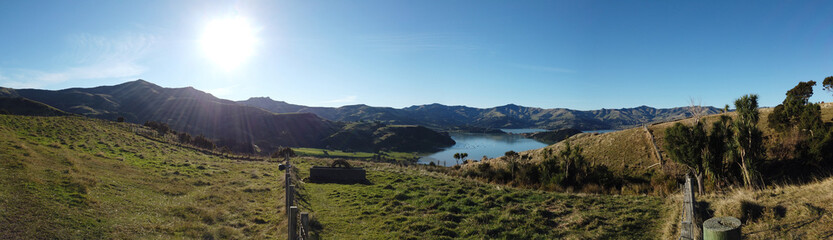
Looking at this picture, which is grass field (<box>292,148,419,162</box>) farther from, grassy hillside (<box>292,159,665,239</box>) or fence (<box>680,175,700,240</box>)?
fence (<box>680,175,700,240</box>)

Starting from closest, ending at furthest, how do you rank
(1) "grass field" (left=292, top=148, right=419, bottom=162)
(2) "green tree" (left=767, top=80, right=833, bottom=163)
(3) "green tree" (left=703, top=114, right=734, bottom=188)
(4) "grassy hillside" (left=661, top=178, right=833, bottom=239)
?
(4) "grassy hillside" (left=661, top=178, right=833, bottom=239)
(3) "green tree" (left=703, top=114, right=734, bottom=188)
(2) "green tree" (left=767, top=80, right=833, bottom=163)
(1) "grass field" (left=292, top=148, right=419, bottom=162)

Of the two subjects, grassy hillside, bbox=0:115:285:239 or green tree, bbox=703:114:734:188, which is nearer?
grassy hillside, bbox=0:115:285:239

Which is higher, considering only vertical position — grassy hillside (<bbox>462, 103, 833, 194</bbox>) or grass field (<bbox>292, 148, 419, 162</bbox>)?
grassy hillside (<bbox>462, 103, 833, 194</bbox>)

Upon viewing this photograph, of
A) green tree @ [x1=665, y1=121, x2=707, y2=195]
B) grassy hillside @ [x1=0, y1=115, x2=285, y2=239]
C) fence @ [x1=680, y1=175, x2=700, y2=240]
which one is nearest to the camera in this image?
fence @ [x1=680, y1=175, x2=700, y2=240]

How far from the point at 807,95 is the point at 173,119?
23744 centimetres

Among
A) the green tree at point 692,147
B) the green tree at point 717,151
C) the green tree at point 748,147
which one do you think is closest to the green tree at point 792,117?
the green tree at point 717,151

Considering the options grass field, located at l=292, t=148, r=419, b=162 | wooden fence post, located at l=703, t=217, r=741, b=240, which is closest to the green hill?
wooden fence post, located at l=703, t=217, r=741, b=240

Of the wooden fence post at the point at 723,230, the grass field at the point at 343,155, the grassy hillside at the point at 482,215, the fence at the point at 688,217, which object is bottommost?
the grass field at the point at 343,155

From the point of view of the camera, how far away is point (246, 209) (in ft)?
52.9

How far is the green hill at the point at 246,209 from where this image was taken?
1023cm

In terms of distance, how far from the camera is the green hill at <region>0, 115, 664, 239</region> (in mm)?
10234

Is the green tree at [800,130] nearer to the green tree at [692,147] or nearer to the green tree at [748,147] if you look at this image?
the green tree at [748,147]

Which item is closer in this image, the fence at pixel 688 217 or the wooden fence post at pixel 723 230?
the wooden fence post at pixel 723 230

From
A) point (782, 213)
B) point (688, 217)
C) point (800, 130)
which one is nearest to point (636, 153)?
point (800, 130)
